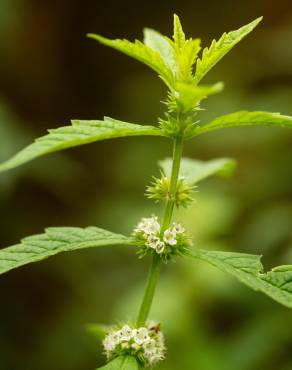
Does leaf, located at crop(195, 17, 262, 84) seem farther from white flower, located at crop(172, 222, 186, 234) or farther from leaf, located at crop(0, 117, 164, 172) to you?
white flower, located at crop(172, 222, 186, 234)

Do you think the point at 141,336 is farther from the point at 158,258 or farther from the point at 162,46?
the point at 162,46

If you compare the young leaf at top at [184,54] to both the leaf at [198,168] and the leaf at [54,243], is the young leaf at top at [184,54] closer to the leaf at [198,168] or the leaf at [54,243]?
the leaf at [54,243]

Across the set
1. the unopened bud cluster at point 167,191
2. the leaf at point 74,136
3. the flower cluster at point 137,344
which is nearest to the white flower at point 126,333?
the flower cluster at point 137,344

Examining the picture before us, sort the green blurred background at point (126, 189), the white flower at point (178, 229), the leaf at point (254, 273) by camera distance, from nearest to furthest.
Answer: the leaf at point (254, 273)
the white flower at point (178, 229)
the green blurred background at point (126, 189)

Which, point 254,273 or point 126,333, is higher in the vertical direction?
point 254,273

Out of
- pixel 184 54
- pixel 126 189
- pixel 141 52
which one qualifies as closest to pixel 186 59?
pixel 184 54

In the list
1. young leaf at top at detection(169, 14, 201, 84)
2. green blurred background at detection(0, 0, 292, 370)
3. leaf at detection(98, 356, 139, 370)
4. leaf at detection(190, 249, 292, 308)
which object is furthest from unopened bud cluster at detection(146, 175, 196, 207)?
green blurred background at detection(0, 0, 292, 370)
